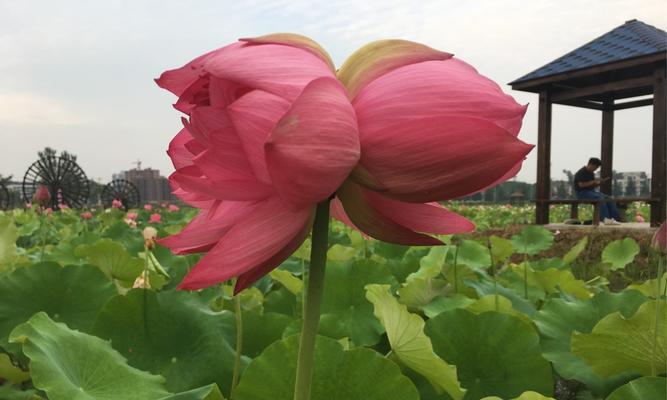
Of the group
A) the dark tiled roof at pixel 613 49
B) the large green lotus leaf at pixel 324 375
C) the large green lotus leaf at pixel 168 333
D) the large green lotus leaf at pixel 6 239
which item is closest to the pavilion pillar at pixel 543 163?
the dark tiled roof at pixel 613 49

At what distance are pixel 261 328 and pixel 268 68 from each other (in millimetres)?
511

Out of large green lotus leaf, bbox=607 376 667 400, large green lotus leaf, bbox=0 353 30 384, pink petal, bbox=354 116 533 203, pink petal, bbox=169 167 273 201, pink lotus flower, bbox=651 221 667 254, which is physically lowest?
large green lotus leaf, bbox=0 353 30 384

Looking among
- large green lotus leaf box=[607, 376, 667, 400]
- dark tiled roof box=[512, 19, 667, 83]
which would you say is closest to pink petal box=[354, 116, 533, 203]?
large green lotus leaf box=[607, 376, 667, 400]

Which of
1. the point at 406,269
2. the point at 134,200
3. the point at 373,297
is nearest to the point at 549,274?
the point at 406,269

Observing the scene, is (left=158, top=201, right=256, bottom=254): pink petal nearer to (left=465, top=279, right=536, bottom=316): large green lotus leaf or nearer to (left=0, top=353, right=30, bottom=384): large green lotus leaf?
(left=0, top=353, right=30, bottom=384): large green lotus leaf

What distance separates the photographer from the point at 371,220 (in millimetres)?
294

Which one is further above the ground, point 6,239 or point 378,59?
point 378,59

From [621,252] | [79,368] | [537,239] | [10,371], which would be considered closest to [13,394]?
[10,371]

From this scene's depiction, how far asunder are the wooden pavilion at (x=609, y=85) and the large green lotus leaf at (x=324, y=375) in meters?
5.37

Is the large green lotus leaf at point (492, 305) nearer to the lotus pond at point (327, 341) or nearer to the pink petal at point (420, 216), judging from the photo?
the lotus pond at point (327, 341)

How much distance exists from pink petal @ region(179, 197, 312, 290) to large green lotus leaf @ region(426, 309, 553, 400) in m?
0.45

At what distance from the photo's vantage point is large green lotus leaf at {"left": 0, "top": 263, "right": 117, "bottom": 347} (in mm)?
838

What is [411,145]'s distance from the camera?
0.86ft

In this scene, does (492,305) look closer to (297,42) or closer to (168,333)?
(168,333)
